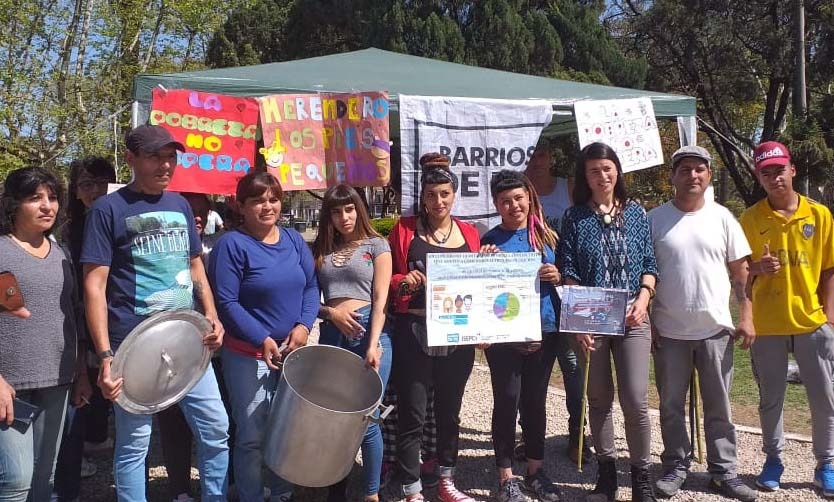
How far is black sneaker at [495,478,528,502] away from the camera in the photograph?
3709 mm

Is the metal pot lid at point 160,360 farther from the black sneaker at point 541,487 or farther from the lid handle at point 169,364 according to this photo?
the black sneaker at point 541,487

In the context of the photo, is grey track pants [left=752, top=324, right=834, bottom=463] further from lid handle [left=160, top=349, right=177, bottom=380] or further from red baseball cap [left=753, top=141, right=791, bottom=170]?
lid handle [left=160, top=349, right=177, bottom=380]

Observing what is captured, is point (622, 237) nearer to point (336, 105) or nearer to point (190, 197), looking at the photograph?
point (336, 105)

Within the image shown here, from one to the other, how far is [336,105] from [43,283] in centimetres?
227

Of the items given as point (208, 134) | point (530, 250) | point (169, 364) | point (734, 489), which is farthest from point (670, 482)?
point (208, 134)

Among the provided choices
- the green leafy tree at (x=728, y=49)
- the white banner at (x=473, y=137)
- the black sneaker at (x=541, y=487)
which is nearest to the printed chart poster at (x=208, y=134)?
the white banner at (x=473, y=137)

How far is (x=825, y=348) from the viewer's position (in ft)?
12.8

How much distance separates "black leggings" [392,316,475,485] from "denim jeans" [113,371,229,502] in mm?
903

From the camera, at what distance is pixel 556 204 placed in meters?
5.23

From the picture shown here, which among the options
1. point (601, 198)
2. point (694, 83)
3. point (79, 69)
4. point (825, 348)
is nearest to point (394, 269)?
point (601, 198)

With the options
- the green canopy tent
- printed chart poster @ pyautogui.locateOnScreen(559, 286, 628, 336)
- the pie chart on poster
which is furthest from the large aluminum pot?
the green canopy tent

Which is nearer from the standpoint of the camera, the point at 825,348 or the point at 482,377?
the point at 825,348

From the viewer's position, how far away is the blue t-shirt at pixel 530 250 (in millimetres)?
3670

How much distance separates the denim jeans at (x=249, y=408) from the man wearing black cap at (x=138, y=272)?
5.6 inches
